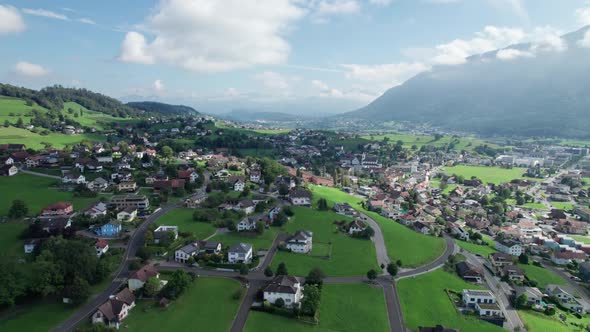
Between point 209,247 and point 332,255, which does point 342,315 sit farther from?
point 209,247

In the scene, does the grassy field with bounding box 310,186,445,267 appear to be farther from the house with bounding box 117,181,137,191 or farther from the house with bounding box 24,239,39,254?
the house with bounding box 24,239,39,254

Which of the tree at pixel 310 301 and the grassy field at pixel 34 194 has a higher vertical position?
the grassy field at pixel 34 194

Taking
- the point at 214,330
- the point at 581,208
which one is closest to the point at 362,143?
the point at 581,208

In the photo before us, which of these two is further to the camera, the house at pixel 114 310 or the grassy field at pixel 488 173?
the grassy field at pixel 488 173

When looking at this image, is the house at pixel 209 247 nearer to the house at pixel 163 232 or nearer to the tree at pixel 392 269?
the house at pixel 163 232

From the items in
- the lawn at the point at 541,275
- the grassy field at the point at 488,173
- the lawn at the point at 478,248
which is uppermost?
the grassy field at the point at 488,173

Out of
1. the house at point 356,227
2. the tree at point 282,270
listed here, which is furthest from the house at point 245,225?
the house at point 356,227

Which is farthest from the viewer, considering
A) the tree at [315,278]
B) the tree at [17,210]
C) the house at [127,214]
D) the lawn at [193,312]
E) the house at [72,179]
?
the house at [72,179]
